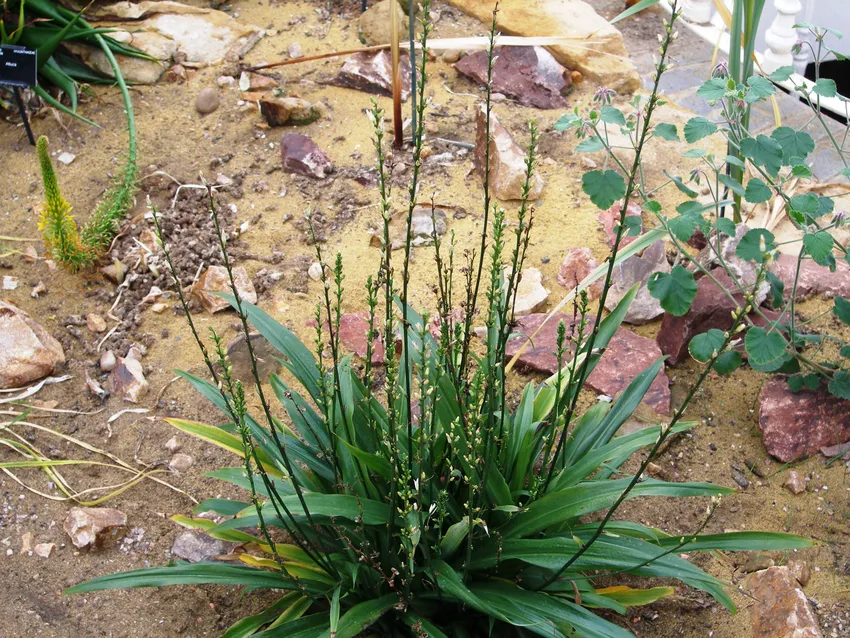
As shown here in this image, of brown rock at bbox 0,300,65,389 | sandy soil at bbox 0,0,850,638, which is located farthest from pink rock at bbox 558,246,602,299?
brown rock at bbox 0,300,65,389

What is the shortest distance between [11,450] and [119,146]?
77.6 inches

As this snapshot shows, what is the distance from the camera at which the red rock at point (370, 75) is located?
472cm

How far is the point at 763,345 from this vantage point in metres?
2.51

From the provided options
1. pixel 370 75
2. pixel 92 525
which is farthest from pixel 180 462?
pixel 370 75

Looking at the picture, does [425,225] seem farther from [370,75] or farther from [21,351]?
[21,351]

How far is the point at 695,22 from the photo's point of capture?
552 centimetres

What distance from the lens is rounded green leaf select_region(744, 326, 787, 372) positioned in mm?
2479

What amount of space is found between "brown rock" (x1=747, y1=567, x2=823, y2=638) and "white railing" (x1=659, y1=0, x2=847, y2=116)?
2.76 m

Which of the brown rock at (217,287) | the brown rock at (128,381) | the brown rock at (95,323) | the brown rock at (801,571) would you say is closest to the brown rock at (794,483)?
the brown rock at (801,571)

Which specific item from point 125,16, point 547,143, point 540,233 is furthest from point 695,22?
point 125,16

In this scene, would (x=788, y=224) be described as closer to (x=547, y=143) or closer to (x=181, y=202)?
(x=547, y=143)

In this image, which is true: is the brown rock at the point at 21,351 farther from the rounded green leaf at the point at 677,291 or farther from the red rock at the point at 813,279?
the red rock at the point at 813,279

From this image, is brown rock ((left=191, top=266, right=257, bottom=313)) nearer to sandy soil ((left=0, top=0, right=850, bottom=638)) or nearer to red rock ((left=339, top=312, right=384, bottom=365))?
sandy soil ((left=0, top=0, right=850, bottom=638))

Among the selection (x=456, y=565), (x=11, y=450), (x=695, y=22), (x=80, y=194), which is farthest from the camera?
(x=695, y=22)
